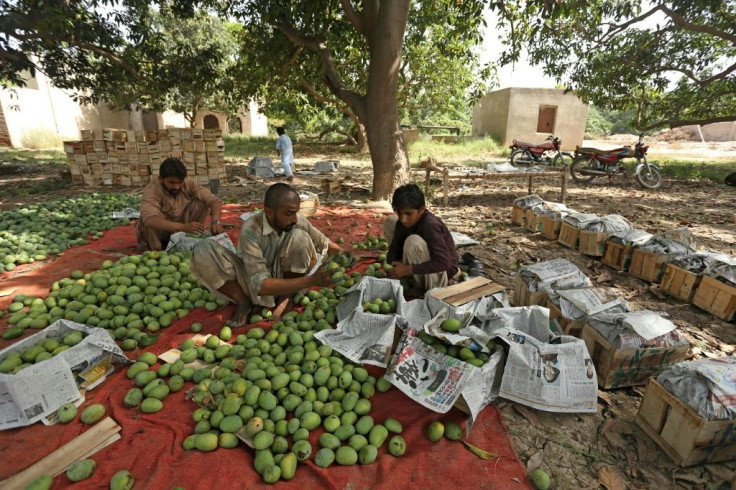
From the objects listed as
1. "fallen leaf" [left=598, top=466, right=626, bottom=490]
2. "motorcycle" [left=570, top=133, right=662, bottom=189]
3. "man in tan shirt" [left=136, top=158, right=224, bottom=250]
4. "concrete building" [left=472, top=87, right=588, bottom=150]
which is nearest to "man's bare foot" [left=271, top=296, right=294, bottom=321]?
"man in tan shirt" [left=136, top=158, right=224, bottom=250]

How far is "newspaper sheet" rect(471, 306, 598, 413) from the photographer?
2256 mm

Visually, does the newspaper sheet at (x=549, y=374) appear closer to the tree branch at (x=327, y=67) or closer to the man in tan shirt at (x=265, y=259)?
the man in tan shirt at (x=265, y=259)

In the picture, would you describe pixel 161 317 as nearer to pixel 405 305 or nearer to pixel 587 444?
pixel 405 305

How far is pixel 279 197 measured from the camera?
9.21 ft

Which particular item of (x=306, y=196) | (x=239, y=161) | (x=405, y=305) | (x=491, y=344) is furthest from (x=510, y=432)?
(x=239, y=161)

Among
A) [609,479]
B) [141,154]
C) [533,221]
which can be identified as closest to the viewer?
[609,479]

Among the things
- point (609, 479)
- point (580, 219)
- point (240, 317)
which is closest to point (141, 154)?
point (240, 317)

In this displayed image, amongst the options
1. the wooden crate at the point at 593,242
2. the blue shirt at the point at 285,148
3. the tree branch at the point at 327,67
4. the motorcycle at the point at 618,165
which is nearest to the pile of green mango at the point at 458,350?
the wooden crate at the point at 593,242

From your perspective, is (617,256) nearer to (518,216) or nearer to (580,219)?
(580,219)

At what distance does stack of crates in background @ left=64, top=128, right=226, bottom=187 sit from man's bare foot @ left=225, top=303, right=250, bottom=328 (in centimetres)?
698

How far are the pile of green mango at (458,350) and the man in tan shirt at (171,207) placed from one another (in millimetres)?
2620

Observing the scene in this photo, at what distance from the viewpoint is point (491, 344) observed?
244 centimetres

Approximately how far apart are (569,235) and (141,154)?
9.52 m

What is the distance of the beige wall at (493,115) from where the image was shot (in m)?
18.7
